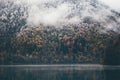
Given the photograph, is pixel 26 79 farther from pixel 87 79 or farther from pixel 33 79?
pixel 87 79

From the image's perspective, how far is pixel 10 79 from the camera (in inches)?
4828

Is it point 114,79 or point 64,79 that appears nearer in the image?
point 114,79

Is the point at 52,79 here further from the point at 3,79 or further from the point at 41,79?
the point at 3,79

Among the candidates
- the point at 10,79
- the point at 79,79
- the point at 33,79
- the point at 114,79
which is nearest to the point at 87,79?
the point at 79,79

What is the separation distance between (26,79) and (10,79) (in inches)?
253

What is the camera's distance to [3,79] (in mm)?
120938

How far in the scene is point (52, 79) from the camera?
126m

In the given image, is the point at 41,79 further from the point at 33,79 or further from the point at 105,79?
the point at 105,79

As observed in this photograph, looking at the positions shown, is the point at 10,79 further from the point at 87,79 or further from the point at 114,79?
the point at 114,79

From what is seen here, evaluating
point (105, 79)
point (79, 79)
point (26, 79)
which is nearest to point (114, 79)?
point (105, 79)

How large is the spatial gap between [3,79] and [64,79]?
2360cm

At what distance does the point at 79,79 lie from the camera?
126 meters

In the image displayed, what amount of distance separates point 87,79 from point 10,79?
95.4ft

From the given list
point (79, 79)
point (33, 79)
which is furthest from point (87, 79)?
point (33, 79)
